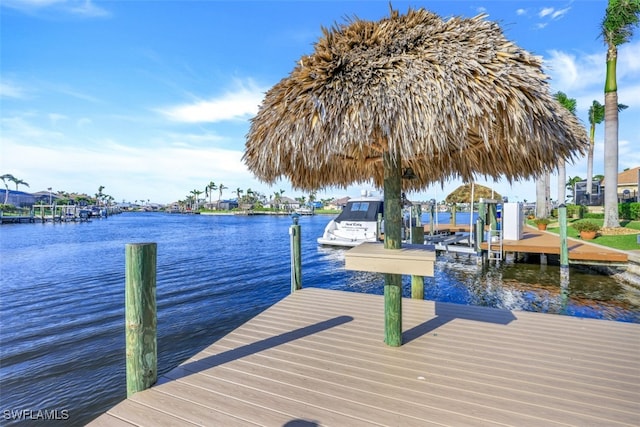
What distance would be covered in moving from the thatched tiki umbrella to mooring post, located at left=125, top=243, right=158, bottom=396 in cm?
154

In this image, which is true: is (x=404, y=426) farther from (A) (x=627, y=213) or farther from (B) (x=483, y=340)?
(A) (x=627, y=213)

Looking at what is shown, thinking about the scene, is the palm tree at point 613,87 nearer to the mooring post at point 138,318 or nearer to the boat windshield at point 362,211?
the boat windshield at point 362,211

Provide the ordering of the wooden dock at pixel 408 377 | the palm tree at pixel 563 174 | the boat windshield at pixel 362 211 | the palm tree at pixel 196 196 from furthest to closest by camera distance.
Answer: the palm tree at pixel 196 196 < the palm tree at pixel 563 174 < the boat windshield at pixel 362 211 < the wooden dock at pixel 408 377

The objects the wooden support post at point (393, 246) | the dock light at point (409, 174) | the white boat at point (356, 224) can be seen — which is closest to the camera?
the wooden support post at point (393, 246)

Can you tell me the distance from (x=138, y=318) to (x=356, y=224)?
16178 mm

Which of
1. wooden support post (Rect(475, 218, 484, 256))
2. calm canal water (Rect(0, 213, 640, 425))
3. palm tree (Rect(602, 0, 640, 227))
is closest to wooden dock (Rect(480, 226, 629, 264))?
wooden support post (Rect(475, 218, 484, 256))

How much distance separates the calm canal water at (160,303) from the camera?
448cm

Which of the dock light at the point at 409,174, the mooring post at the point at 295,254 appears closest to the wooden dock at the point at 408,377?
the mooring post at the point at 295,254

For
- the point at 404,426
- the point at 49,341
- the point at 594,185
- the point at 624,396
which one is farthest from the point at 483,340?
the point at 594,185

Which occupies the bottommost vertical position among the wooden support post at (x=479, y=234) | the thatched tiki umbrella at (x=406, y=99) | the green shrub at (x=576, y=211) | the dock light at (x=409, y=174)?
the wooden support post at (x=479, y=234)

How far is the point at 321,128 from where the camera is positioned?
2.79 metres

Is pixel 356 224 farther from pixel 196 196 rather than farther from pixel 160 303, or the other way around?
pixel 196 196

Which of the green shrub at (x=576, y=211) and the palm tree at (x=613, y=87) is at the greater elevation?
the palm tree at (x=613, y=87)

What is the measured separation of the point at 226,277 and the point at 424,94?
10776mm
